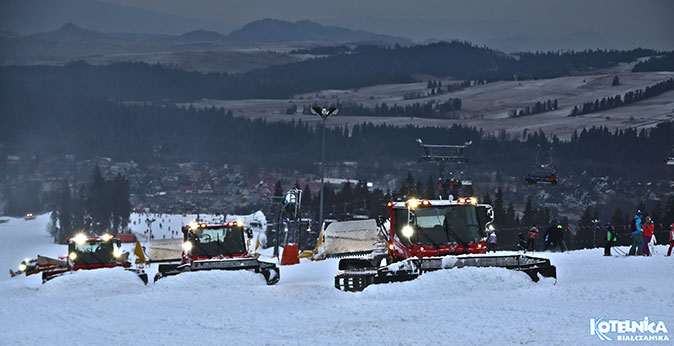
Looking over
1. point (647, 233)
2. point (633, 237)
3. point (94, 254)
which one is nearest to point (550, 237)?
point (633, 237)

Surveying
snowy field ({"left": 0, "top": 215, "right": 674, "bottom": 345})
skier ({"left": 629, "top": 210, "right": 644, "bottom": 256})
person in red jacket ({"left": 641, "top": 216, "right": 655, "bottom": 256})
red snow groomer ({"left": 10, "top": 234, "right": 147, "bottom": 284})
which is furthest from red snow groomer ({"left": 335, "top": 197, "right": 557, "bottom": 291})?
red snow groomer ({"left": 10, "top": 234, "right": 147, "bottom": 284})

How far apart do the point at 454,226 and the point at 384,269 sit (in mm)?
2430

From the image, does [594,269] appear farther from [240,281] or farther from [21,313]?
[21,313]

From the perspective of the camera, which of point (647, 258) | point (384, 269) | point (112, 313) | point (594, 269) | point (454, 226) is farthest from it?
point (647, 258)

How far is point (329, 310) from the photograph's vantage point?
1503 centimetres

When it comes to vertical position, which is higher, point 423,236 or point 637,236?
point 423,236

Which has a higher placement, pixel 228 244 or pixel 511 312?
pixel 511 312

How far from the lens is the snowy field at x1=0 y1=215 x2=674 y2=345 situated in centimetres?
1242

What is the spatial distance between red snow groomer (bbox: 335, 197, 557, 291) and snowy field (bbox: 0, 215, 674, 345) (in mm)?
685

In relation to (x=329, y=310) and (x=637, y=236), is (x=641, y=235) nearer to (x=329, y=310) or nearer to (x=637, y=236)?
(x=637, y=236)

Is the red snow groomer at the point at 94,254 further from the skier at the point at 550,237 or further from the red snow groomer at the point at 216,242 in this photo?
the skier at the point at 550,237

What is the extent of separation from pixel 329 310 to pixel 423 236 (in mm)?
4615

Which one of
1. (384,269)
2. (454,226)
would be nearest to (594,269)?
(454,226)

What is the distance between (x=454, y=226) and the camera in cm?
1880
